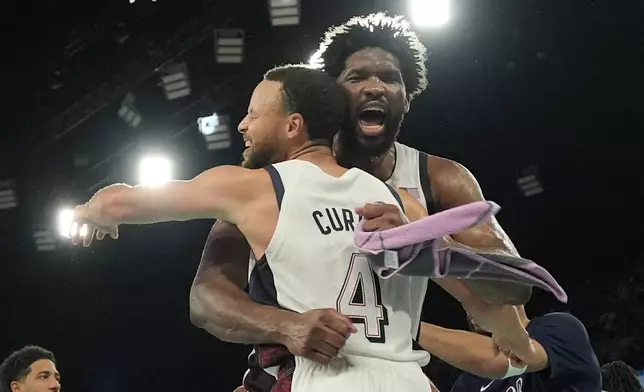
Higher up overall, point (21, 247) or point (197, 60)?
point (197, 60)

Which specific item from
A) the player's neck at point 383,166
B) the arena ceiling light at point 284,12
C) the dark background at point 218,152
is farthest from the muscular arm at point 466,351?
the arena ceiling light at point 284,12

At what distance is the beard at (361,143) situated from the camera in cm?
246

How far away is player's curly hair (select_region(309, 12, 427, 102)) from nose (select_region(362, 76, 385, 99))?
15cm

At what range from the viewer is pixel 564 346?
2953 mm

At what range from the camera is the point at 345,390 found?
66.9 inches

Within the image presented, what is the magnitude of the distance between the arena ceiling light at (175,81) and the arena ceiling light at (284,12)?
2.17 feet

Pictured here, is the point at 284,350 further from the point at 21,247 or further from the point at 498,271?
the point at 21,247

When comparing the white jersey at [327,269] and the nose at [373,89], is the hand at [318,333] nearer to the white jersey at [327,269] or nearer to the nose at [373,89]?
the white jersey at [327,269]

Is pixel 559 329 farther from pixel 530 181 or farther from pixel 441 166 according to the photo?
pixel 530 181

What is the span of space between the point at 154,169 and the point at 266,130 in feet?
14.3

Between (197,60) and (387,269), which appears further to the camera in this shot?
(197,60)

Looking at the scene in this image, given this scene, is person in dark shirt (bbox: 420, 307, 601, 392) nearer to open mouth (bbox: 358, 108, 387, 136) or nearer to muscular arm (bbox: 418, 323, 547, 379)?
muscular arm (bbox: 418, 323, 547, 379)

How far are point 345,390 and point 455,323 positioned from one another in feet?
21.6

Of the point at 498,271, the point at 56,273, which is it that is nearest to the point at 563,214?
the point at 56,273
